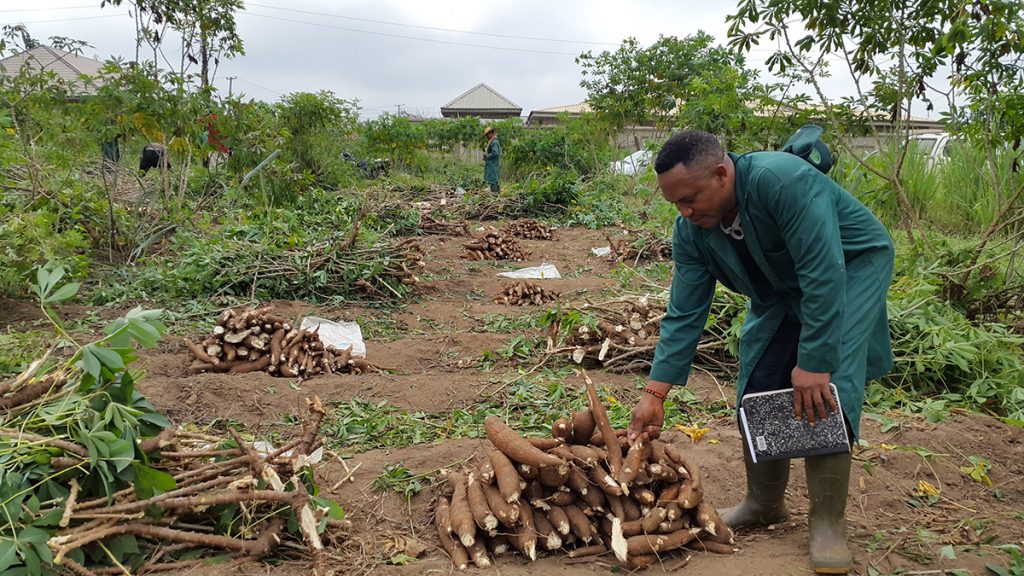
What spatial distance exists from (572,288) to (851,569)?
587 cm

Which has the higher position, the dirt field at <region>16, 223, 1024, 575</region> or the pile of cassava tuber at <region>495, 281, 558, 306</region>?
the pile of cassava tuber at <region>495, 281, 558, 306</region>

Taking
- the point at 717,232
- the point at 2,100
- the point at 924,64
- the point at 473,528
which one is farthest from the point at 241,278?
the point at 924,64

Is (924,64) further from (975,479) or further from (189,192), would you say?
(189,192)

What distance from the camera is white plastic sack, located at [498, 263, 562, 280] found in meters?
9.00

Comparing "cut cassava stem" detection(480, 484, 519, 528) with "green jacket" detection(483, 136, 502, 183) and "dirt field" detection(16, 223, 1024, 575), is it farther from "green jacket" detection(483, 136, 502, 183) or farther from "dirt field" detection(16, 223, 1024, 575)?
"green jacket" detection(483, 136, 502, 183)

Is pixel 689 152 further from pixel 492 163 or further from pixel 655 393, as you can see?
pixel 492 163

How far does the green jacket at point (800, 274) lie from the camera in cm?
215

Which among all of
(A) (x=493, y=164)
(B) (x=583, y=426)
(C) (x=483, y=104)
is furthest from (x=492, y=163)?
(C) (x=483, y=104)

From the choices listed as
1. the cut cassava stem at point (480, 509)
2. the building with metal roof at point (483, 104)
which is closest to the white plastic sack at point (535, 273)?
the cut cassava stem at point (480, 509)

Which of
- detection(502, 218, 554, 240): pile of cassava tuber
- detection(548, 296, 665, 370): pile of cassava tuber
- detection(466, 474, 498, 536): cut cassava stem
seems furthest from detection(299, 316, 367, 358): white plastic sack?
detection(502, 218, 554, 240): pile of cassava tuber

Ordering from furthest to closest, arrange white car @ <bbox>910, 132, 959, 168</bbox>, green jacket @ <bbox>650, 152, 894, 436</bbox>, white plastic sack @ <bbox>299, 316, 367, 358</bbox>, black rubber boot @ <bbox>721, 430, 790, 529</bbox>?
1. white car @ <bbox>910, 132, 959, 168</bbox>
2. white plastic sack @ <bbox>299, 316, 367, 358</bbox>
3. black rubber boot @ <bbox>721, 430, 790, 529</bbox>
4. green jacket @ <bbox>650, 152, 894, 436</bbox>

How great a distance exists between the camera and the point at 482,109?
41.2 m

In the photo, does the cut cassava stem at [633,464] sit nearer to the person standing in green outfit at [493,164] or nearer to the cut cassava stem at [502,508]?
the cut cassava stem at [502,508]

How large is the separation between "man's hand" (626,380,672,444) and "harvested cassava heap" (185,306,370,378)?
297 cm
